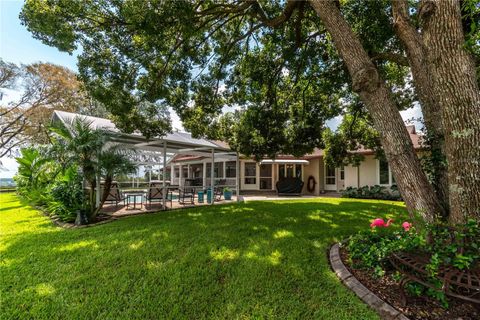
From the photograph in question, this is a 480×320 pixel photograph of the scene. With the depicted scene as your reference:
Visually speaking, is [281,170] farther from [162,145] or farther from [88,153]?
[88,153]

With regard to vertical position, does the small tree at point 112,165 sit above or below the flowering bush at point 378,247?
above

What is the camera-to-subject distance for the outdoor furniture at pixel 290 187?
57.8ft

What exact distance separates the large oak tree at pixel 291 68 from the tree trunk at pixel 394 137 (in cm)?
2

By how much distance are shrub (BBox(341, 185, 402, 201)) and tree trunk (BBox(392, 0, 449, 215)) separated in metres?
11.8

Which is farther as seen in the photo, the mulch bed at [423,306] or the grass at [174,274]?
the grass at [174,274]

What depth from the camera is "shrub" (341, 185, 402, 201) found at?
1407 cm

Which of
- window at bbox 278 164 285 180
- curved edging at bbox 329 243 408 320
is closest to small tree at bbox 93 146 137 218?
curved edging at bbox 329 243 408 320

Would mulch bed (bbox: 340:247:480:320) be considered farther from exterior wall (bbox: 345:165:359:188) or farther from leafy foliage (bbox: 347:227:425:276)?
exterior wall (bbox: 345:165:359:188)

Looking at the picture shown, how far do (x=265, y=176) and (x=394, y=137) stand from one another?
680 inches

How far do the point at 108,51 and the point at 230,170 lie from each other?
15.4 m

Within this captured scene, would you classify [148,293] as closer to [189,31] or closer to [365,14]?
[189,31]

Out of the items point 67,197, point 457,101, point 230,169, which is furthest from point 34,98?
point 457,101

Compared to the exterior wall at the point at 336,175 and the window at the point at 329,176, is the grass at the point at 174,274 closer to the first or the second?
the exterior wall at the point at 336,175

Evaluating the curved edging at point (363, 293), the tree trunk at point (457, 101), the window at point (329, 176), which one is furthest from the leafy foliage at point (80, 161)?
the window at point (329, 176)
